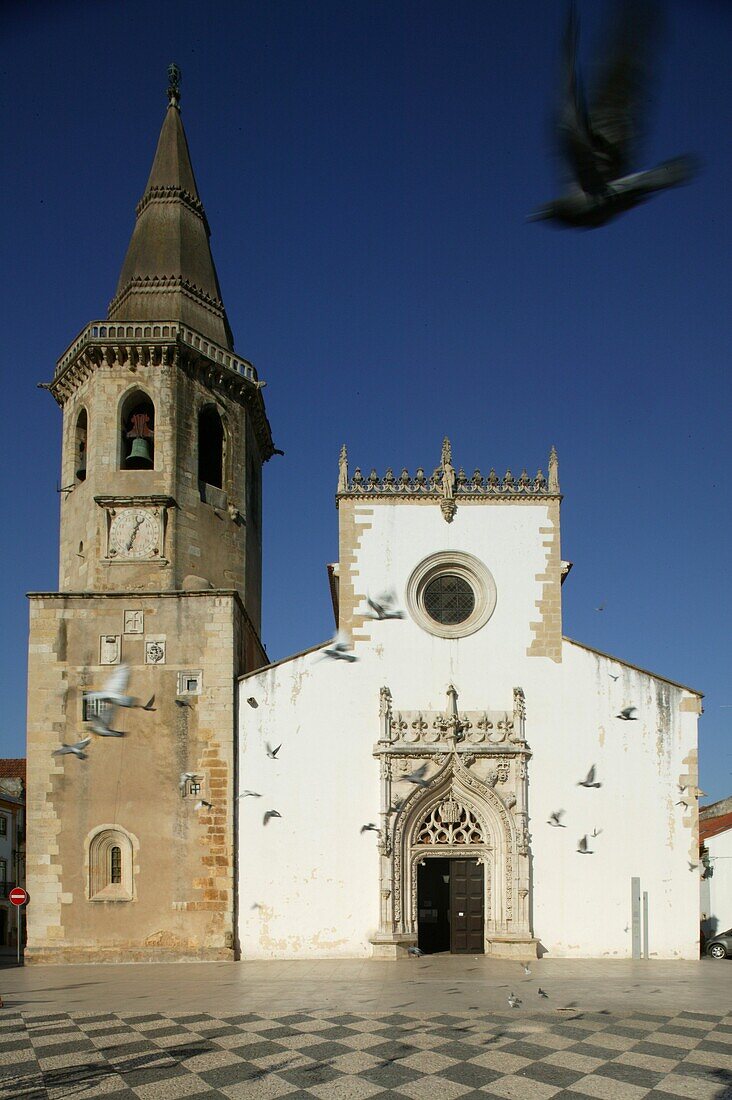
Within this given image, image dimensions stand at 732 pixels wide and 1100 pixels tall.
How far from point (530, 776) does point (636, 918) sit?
3354 millimetres

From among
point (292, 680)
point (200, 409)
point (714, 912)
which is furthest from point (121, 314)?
point (714, 912)

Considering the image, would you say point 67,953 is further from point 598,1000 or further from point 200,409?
point 200,409

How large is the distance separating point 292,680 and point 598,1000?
878 centimetres

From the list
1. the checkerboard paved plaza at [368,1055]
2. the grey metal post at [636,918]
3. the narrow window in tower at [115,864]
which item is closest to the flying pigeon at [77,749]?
the narrow window in tower at [115,864]

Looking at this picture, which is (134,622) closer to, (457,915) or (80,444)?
(80,444)

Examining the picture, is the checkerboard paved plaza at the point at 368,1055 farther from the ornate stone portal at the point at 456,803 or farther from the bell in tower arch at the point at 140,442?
the bell in tower arch at the point at 140,442

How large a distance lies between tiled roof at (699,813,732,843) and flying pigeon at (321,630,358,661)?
1731 cm

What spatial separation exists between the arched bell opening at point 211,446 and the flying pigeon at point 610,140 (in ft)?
62.6

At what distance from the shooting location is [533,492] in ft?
69.0

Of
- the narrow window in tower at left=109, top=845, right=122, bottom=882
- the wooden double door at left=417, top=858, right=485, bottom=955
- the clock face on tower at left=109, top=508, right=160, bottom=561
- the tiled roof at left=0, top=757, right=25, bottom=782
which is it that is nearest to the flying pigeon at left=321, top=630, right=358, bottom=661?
the clock face on tower at left=109, top=508, right=160, bottom=561

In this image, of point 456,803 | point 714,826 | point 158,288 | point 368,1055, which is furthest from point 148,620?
point 714,826

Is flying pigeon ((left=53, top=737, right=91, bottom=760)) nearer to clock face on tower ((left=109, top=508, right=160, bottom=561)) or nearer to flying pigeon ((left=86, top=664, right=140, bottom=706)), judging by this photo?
flying pigeon ((left=86, top=664, right=140, bottom=706))

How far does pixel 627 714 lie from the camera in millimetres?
19469

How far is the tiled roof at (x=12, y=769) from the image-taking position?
4031 cm
